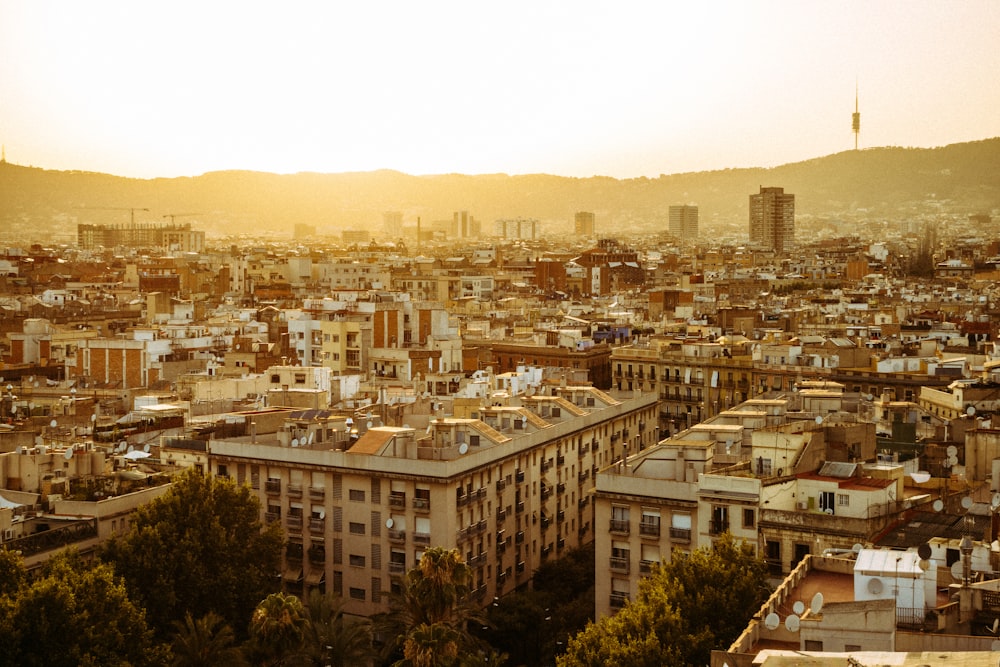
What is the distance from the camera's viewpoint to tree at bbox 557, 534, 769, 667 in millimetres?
23438

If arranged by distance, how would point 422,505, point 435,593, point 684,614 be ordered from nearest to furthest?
point 684,614
point 435,593
point 422,505

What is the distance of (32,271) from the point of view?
166875 mm

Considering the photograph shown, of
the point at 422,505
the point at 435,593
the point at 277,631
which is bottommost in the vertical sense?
the point at 277,631

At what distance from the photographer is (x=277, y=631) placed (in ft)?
93.4

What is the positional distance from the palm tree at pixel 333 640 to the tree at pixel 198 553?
103 inches

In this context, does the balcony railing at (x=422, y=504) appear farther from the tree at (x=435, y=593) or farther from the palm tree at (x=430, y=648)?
the palm tree at (x=430, y=648)

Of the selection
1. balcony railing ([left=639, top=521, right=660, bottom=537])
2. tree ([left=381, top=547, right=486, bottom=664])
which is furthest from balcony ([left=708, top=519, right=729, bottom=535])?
tree ([left=381, top=547, right=486, bottom=664])

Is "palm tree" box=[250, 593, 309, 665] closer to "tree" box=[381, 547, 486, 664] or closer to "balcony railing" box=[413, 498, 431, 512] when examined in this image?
"tree" box=[381, 547, 486, 664]

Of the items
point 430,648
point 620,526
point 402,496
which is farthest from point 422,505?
point 430,648

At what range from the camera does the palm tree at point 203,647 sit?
1156 inches

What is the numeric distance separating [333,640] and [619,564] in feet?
25.1

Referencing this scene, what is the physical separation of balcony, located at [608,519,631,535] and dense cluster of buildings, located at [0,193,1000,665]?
0.18 feet

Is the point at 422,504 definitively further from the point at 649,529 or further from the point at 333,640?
the point at 649,529

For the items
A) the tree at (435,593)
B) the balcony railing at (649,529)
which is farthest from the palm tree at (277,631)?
the balcony railing at (649,529)
